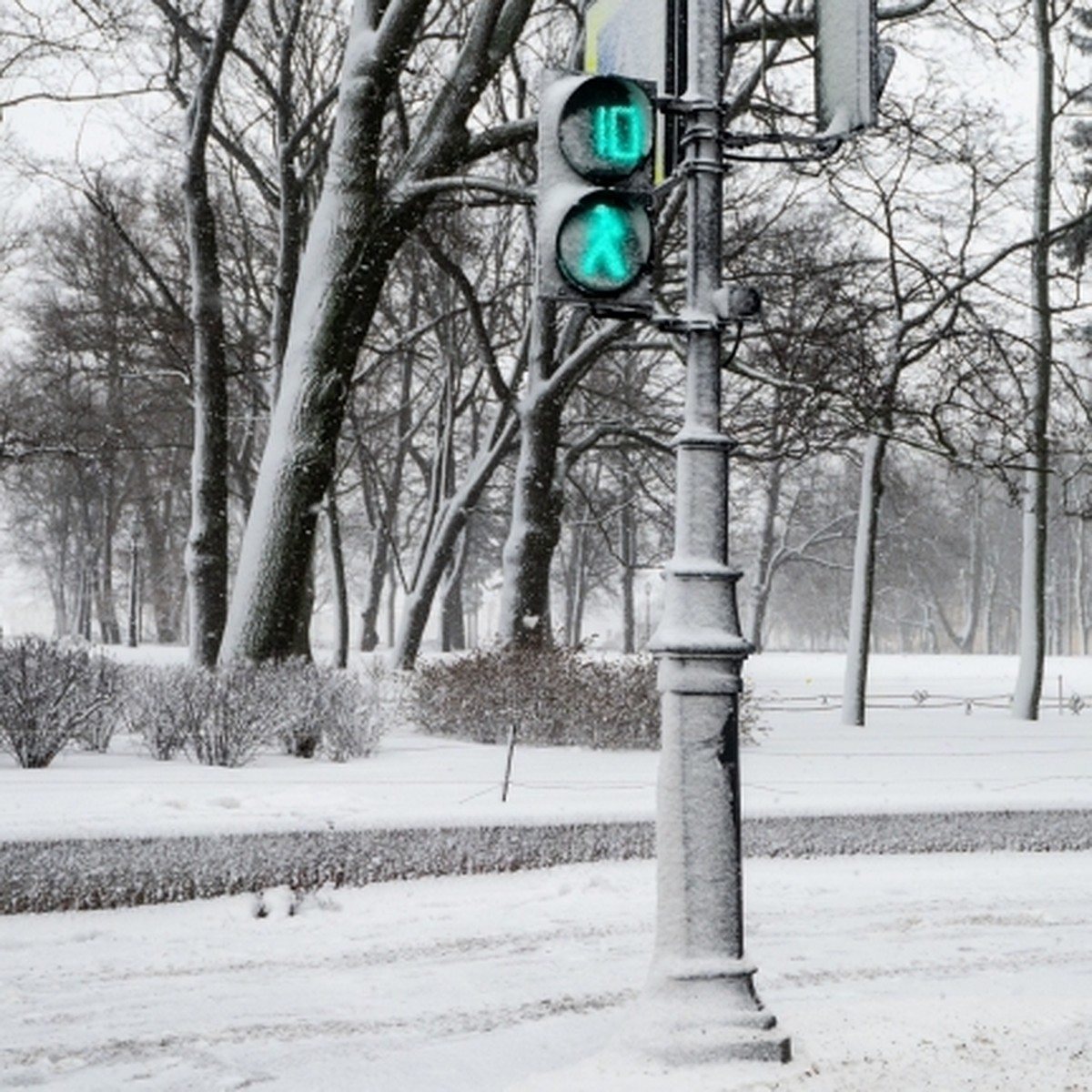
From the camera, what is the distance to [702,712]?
5016mm

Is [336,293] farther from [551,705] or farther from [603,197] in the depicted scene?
[603,197]

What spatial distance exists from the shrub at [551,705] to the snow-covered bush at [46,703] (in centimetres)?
390

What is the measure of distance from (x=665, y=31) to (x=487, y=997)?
4.30 metres

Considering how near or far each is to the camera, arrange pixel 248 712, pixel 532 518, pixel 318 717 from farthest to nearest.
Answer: pixel 532 518, pixel 318 717, pixel 248 712

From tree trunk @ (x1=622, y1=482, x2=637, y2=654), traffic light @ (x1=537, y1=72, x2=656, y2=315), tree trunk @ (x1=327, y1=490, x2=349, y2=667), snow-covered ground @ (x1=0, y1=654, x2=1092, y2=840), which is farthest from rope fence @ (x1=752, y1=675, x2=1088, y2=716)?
traffic light @ (x1=537, y1=72, x2=656, y2=315)

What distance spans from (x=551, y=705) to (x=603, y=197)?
9.40 m

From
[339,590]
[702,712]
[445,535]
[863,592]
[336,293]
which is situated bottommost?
[702,712]

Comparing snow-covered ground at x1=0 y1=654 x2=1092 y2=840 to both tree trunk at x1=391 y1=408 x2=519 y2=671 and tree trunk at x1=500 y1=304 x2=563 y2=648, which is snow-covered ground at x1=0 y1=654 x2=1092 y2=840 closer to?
tree trunk at x1=500 y1=304 x2=563 y2=648

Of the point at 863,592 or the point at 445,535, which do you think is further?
the point at 445,535

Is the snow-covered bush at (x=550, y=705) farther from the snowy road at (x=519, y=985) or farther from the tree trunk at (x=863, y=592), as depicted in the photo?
the tree trunk at (x=863, y=592)

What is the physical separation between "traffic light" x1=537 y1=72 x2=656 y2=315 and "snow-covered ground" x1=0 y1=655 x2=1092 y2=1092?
2725 mm

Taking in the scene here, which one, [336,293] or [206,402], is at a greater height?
[336,293]

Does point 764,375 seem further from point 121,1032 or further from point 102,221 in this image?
point 102,221

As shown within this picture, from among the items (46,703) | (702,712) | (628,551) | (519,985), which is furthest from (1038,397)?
(628,551)
